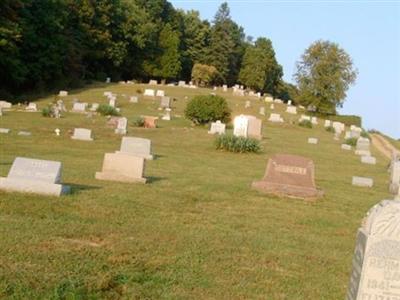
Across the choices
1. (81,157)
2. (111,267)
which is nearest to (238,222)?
(111,267)

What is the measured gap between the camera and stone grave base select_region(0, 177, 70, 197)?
Result: 38.0 feet

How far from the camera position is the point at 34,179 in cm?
1172

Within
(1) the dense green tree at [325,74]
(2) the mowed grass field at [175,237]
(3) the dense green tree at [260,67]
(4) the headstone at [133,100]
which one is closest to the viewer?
(2) the mowed grass field at [175,237]

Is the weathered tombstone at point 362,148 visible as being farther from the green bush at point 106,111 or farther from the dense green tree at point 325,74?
the dense green tree at point 325,74

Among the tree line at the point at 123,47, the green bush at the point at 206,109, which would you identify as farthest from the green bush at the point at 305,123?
the tree line at the point at 123,47

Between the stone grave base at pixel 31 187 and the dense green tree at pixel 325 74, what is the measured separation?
53841 mm

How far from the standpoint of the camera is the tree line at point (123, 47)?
53719 millimetres

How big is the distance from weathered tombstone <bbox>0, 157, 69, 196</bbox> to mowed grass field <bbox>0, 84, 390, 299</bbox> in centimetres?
40

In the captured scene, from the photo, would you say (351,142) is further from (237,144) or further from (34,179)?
(34,179)

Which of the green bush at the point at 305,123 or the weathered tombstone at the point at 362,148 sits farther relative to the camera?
the green bush at the point at 305,123

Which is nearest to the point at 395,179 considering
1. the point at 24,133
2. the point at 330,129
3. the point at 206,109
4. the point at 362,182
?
the point at 362,182

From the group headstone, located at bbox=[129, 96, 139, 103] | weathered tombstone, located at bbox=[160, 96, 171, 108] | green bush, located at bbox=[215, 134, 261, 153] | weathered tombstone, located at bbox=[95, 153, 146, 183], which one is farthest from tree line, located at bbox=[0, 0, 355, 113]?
weathered tombstone, located at bbox=[95, 153, 146, 183]

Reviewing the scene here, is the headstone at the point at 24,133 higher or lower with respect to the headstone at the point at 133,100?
lower

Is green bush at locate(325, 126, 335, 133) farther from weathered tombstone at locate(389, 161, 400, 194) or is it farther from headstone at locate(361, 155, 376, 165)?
weathered tombstone at locate(389, 161, 400, 194)
